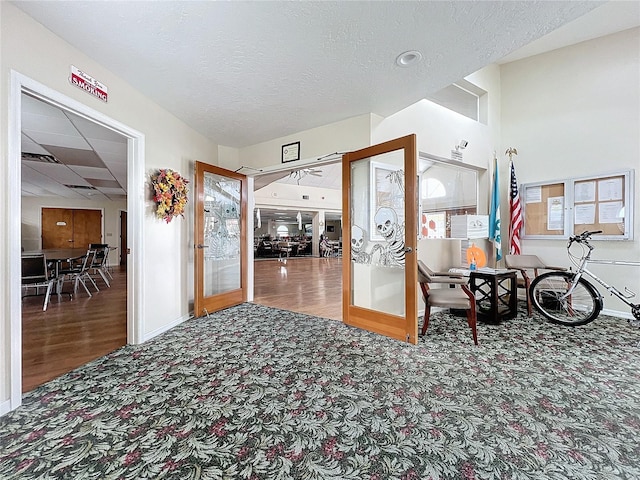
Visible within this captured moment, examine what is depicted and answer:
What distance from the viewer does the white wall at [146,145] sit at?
1829 millimetres

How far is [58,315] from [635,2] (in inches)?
355

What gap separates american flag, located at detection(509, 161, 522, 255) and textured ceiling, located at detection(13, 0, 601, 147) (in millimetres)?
3100

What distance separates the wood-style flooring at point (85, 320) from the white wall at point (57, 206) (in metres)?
4.57

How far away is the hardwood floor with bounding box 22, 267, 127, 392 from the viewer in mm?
2496

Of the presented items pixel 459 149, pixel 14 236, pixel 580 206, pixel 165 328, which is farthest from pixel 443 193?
pixel 14 236

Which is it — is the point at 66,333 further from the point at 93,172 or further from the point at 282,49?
the point at 93,172

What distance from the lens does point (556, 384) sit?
2.21 metres

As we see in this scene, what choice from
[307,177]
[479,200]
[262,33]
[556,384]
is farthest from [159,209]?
[307,177]

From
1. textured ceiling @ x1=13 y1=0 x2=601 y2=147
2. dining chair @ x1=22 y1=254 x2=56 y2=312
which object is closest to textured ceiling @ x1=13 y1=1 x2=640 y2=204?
textured ceiling @ x1=13 y1=0 x2=601 y2=147

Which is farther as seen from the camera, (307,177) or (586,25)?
(307,177)

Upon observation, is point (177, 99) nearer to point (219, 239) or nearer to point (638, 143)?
point (219, 239)

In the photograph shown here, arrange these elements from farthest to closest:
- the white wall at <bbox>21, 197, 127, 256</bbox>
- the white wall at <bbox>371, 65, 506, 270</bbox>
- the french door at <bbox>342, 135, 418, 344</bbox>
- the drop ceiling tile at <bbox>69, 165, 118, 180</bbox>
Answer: the white wall at <bbox>21, 197, 127, 256</bbox> < the drop ceiling tile at <bbox>69, 165, 118, 180</bbox> < the white wall at <bbox>371, 65, 506, 270</bbox> < the french door at <bbox>342, 135, 418, 344</bbox>

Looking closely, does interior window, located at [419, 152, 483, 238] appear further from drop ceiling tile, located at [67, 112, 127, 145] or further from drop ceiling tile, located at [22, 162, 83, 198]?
drop ceiling tile, located at [22, 162, 83, 198]

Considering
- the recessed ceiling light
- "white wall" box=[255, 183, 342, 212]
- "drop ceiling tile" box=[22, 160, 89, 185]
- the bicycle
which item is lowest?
the bicycle
